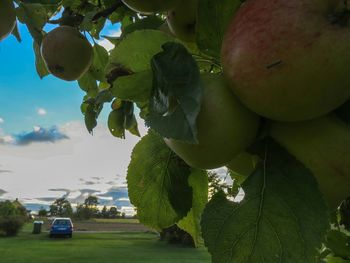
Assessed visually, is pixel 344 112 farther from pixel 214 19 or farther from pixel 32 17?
pixel 32 17

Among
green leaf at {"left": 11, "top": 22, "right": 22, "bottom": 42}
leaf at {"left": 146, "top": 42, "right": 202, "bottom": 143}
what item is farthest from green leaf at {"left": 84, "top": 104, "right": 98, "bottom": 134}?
leaf at {"left": 146, "top": 42, "right": 202, "bottom": 143}

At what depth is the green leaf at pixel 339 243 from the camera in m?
1.38

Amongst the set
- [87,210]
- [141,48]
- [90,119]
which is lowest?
[141,48]

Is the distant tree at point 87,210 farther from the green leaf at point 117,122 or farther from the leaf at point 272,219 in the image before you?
the leaf at point 272,219

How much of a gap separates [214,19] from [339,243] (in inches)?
42.0

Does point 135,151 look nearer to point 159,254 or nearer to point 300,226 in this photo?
point 300,226

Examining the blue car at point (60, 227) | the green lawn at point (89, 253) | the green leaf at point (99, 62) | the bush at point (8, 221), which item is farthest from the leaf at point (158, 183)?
the blue car at point (60, 227)

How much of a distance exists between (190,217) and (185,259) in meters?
15.1

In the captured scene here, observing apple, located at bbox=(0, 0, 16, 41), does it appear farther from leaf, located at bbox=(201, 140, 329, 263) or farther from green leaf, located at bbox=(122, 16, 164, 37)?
leaf, located at bbox=(201, 140, 329, 263)

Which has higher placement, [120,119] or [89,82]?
[89,82]

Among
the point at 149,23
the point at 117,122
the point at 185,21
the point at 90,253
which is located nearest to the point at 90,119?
the point at 117,122

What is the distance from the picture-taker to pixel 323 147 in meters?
0.52

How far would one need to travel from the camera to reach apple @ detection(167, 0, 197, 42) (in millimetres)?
785

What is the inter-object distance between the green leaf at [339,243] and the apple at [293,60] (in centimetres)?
102
